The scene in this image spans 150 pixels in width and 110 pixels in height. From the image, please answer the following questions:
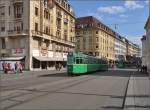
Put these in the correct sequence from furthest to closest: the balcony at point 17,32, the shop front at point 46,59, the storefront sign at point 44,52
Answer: the storefront sign at point 44,52 < the shop front at point 46,59 < the balcony at point 17,32

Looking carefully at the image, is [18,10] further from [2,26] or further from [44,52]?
[44,52]

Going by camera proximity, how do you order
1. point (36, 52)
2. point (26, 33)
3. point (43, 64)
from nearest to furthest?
point (26, 33), point (36, 52), point (43, 64)

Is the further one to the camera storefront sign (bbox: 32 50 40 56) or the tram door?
the tram door

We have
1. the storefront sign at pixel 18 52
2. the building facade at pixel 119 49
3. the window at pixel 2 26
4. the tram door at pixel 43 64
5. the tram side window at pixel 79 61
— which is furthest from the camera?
the building facade at pixel 119 49

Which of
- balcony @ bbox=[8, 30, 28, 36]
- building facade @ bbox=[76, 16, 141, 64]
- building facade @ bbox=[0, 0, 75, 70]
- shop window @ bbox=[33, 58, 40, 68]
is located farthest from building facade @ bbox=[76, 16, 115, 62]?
balcony @ bbox=[8, 30, 28, 36]

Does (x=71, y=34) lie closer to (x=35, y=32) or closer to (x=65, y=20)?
(x=65, y=20)

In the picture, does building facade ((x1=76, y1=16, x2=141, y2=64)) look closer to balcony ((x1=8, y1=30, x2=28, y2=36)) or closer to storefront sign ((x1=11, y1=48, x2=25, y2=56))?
storefront sign ((x1=11, y1=48, x2=25, y2=56))

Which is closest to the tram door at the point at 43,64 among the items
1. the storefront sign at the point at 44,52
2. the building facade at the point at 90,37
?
the storefront sign at the point at 44,52

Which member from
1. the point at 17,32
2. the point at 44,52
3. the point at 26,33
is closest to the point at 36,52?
the point at 44,52

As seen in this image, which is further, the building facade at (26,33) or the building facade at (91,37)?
the building facade at (91,37)

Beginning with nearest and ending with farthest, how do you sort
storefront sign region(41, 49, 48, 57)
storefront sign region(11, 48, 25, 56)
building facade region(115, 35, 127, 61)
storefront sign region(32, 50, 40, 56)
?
storefront sign region(11, 48, 25, 56), storefront sign region(32, 50, 40, 56), storefront sign region(41, 49, 48, 57), building facade region(115, 35, 127, 61)

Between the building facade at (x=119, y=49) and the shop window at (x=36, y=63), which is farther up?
the building facade at (x=119, y=49)

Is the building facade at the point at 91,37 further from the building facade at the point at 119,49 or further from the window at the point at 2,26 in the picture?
the window at the point at 2,26

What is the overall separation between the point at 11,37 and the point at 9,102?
5039 cm
